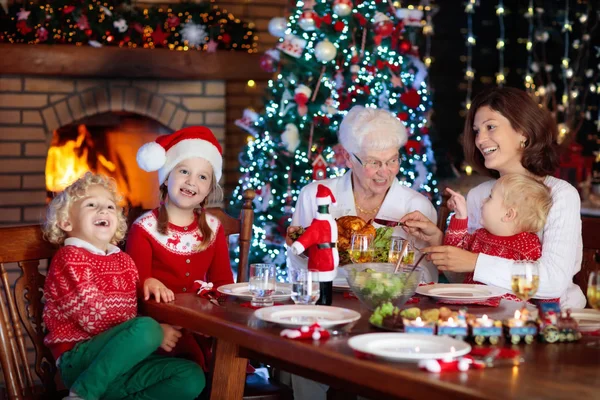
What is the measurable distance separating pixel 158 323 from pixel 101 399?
0.87 feet

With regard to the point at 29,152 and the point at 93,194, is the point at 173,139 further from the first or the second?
the point at 29,152

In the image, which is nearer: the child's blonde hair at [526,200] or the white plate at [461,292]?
the white plate at [461,292]

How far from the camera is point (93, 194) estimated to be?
103 inches

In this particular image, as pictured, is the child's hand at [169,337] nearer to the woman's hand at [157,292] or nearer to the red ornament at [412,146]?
the woman's hand at [157,292]

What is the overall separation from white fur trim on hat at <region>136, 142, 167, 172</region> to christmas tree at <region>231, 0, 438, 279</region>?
1774 millimetres

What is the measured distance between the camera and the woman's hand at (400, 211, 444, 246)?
113 inches

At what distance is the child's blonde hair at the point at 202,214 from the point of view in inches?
112

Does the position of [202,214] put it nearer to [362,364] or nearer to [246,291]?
[246,291]

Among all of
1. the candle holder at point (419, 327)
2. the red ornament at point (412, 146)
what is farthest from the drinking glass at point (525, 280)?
the red ornament at point (412, 146)

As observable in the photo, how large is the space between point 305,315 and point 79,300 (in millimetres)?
670

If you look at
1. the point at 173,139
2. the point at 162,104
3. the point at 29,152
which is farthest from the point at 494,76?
the point at 173,139

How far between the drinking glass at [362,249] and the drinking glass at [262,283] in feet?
0.82

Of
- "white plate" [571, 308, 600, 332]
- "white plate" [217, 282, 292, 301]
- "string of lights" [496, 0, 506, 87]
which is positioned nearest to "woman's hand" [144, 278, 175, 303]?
"white plate" [217, 282, 292, 301]

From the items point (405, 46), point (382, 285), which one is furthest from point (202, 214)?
point (405, 46)
